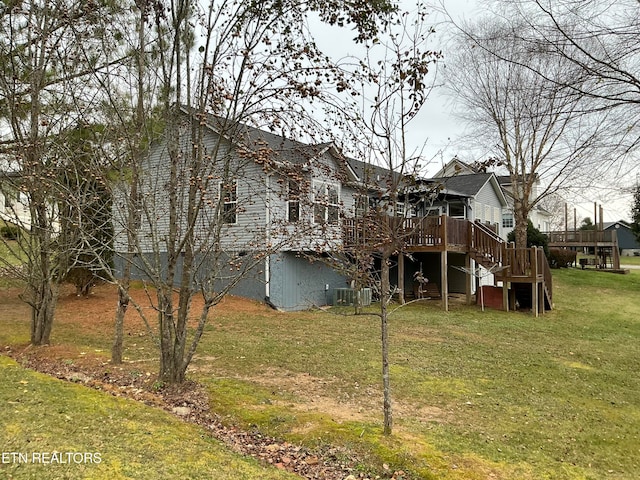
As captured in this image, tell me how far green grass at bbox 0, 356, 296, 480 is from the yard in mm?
21

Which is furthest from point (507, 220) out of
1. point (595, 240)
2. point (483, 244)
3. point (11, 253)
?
point (11, 253)

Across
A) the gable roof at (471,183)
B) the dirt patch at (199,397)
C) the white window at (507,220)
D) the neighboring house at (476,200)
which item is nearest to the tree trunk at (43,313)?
the dirt patch at (199,397)

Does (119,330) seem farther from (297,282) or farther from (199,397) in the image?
(297,282)

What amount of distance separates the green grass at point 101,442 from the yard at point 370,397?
2cm

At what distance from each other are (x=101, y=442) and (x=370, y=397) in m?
3.20

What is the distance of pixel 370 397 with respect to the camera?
19.1 feet

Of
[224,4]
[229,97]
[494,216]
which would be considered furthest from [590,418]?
[494,216]

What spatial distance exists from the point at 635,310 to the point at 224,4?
16.8 metres

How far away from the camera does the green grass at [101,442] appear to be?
3229mm

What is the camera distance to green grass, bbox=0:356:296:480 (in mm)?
3229

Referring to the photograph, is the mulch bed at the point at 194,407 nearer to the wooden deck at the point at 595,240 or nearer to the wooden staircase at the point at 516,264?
the wooden staircase at the point at 516,264

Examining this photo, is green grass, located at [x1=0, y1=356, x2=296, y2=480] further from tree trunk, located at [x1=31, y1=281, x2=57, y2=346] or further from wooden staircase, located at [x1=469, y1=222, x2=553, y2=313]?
wooden staircase, located at [x1=469, y1=222, x2=553, y2=313]

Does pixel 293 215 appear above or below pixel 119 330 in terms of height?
above

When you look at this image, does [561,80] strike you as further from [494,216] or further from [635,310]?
[494,216]
